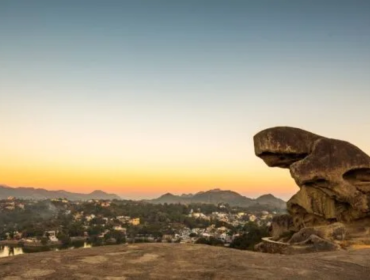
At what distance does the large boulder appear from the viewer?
24.7m

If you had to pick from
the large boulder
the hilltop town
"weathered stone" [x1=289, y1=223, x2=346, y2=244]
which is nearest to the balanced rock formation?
the large boulder

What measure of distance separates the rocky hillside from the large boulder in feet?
64.5

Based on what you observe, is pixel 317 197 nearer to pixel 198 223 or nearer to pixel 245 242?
pixel 245 242

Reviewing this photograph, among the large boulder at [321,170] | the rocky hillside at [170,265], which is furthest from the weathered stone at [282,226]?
the rocky hillside at [170,265]

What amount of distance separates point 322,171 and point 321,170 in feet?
0.27

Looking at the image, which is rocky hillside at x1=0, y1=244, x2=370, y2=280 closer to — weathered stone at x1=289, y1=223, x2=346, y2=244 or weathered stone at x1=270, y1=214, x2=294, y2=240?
weathered stone at x1=289, y1=223, x2=346, y2=244

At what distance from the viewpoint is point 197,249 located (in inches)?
231

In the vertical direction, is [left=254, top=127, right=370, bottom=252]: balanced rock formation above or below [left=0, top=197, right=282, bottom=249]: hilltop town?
above

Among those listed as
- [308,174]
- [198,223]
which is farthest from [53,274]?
[198,223]

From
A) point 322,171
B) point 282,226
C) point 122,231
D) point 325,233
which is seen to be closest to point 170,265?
point 325,233

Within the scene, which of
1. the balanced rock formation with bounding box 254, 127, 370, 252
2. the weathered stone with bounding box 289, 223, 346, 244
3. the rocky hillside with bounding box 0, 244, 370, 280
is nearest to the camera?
the rocky hillside with bounding box 0, 244, 370, 280

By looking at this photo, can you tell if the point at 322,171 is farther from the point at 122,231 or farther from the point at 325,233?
the point at 122,231

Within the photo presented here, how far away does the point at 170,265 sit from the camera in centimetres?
496

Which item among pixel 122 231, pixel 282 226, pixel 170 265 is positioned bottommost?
A: pixel 122 231
